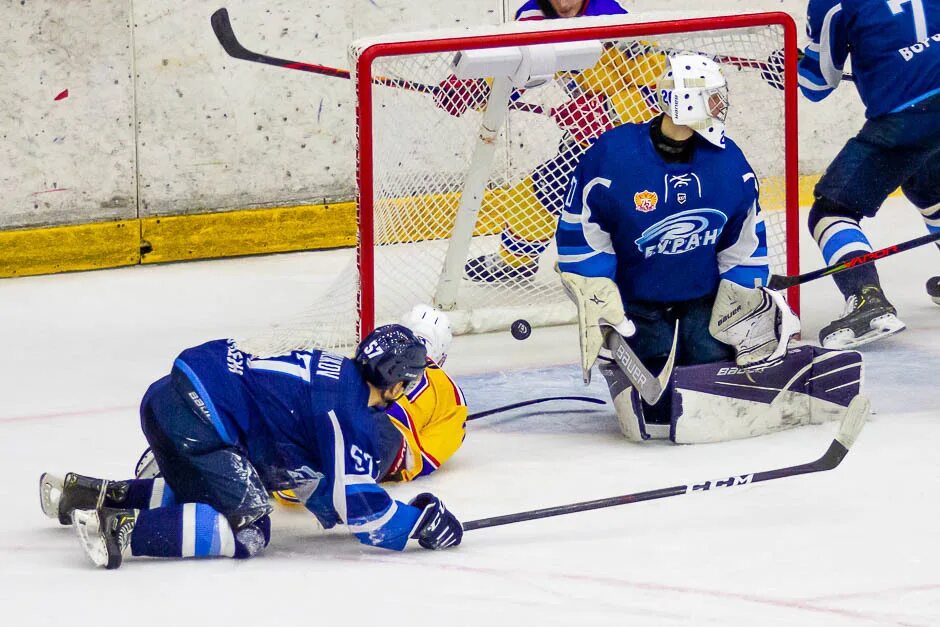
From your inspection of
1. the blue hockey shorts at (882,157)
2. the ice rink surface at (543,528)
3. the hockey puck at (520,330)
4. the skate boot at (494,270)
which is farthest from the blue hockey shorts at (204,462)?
the blue hockey shorts at (882,157)

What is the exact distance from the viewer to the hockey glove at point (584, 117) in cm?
538

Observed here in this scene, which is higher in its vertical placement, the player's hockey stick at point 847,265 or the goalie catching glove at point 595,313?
the player's hockey stick at point 847,265

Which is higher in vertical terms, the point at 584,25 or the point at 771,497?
the point at 584,25

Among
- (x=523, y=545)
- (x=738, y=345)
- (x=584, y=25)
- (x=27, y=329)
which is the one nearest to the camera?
(x=523, y=545)

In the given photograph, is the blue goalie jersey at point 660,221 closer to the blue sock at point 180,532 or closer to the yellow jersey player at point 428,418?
the yellow jersey player at point 428,418

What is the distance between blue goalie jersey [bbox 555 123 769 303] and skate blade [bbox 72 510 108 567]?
1497 mm

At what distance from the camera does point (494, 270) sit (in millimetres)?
5578

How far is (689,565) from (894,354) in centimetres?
198

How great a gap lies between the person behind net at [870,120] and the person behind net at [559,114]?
0.56m

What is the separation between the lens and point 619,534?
3680mm

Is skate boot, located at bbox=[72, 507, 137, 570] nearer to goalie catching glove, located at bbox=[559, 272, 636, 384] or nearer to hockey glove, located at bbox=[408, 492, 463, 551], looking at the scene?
hockey glove, located at bbox=[408, 492, 463, 551]

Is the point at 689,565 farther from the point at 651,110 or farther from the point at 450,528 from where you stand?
the point at 651,110

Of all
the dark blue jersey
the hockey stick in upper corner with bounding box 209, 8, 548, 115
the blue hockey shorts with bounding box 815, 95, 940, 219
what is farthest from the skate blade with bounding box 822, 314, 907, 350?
the hockey stick in upper corner with bounding box 209, 8, 548, 115

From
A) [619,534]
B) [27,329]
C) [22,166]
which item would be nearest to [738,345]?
[619,534]
